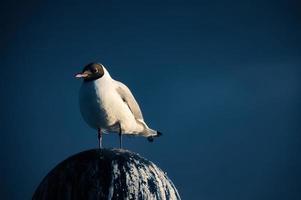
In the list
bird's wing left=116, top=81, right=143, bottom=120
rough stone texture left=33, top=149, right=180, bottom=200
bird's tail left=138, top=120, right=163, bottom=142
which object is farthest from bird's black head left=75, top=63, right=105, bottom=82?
rough stone texture left=33, top=149, right=180, bottom=200

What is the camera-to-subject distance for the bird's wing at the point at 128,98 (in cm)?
1009

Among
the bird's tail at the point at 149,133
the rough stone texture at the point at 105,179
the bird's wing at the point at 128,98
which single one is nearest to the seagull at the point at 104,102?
the bird's wing at the point at 128,98

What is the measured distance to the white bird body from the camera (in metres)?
9.23

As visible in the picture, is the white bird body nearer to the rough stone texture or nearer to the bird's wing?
the bird's wing

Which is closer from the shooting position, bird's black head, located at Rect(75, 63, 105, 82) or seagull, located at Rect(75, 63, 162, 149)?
seagull, located at Rect(75, 63, 162, 149)

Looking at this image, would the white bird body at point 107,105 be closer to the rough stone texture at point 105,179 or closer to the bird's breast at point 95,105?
the bird's breast at point 95,105

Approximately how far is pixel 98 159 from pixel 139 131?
4642 millimetres

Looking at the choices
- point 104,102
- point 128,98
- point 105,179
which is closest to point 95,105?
point 104,102

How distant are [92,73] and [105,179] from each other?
334 cm

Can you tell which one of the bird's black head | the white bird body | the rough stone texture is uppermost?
the bird's black head

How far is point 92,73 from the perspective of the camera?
9742mm

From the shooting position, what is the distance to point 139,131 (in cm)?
1158

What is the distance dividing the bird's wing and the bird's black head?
1.57 feet

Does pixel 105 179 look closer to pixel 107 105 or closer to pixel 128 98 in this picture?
pixel 107 105
